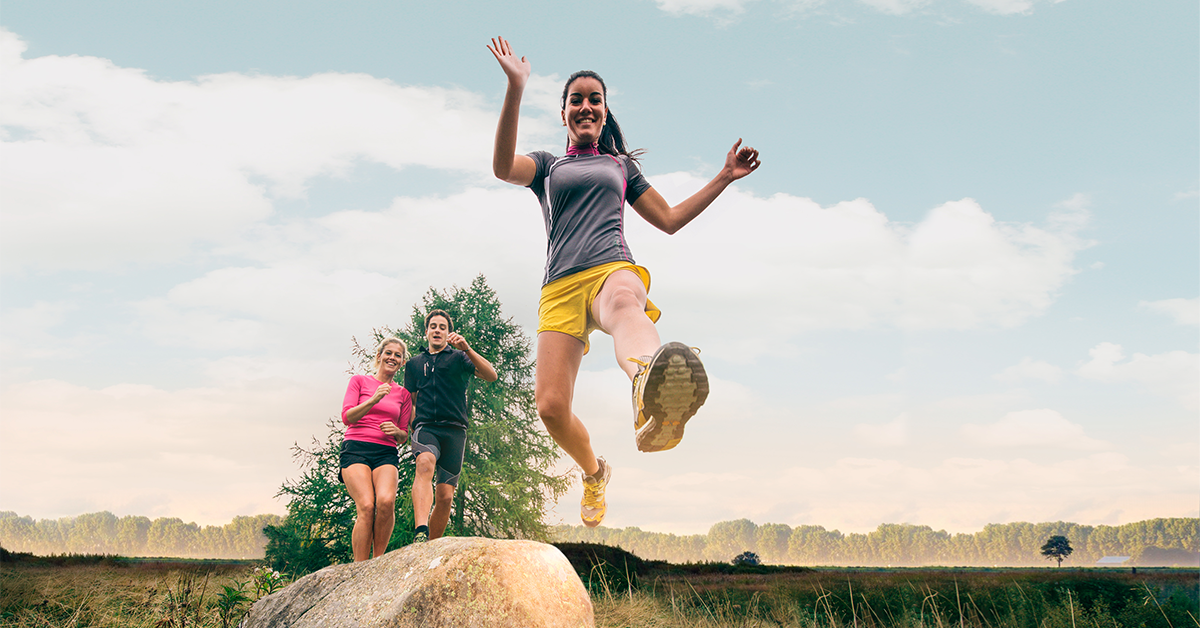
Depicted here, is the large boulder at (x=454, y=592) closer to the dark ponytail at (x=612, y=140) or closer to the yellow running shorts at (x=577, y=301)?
the yellow running shorts at (x=577, y=301)

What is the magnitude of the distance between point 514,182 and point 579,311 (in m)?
1.07

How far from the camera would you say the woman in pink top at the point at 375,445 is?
7070 mm

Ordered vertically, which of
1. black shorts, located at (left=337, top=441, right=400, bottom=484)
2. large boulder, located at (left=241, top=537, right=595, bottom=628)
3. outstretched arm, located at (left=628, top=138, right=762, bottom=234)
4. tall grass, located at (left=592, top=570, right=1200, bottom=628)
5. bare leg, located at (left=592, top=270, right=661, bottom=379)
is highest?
outstretched arm, located at (left=628, top=138, right=762, bottom=234)

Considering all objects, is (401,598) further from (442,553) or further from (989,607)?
(989,607)

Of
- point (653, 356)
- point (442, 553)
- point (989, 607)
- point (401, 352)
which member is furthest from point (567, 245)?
point (989, 607)

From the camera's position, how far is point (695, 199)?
538 centimetres

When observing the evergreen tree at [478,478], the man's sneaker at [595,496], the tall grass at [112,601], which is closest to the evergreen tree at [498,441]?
the evergreen tree at [478,478]

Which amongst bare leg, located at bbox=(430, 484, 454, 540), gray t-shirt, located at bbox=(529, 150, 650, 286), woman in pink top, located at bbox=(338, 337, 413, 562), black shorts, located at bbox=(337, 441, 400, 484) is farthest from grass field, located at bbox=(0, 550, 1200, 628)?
gray t-shirt, located at bbox=(529, 150, 650, 286)

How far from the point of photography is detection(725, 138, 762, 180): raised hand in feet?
17.2

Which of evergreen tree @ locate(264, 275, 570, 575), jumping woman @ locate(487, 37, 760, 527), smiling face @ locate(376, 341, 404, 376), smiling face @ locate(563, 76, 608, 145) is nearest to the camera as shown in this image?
jumping woman @ locate(487, 37, 760, 527)

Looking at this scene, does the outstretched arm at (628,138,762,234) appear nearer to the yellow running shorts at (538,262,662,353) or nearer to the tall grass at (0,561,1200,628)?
the yellow running shorts at (538,262,662,353)

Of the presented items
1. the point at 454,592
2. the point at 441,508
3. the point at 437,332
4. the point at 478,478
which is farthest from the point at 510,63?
the point at 478,478

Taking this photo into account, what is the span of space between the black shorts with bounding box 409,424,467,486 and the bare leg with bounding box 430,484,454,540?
2.9 inches

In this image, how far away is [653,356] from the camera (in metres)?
3.71
